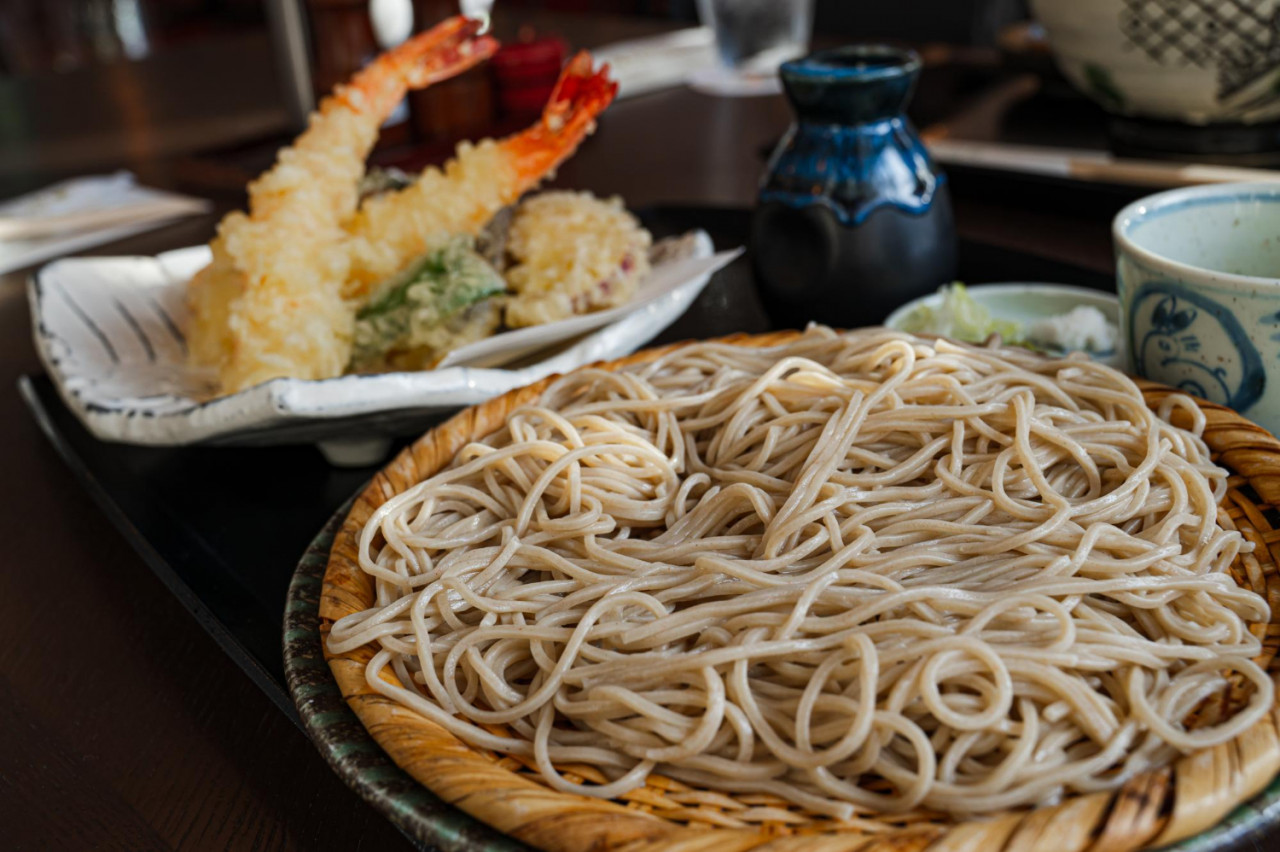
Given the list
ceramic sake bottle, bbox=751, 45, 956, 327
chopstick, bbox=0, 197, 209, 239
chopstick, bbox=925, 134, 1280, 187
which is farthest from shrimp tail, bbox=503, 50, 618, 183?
chopstick, bbox=0, 197, 209, 239

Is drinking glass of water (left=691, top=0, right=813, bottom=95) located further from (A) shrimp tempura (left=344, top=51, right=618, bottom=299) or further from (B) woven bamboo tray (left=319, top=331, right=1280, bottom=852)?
(B) woven bamboo tray (left=319, top=331, right=1280, bottom=852)

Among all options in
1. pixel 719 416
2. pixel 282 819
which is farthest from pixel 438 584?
pixel 719 416

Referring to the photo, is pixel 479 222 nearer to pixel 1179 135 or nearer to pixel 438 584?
pixel 438 584

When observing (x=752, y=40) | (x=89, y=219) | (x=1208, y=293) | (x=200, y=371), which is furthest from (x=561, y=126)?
(x=752, y=40)

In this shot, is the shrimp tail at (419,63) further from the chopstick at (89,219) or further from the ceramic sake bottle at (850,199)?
the chopstick at (89,219)

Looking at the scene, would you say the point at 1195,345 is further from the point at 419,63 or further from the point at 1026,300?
the point at 419,63

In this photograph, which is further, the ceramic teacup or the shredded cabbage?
the shredded cabbage

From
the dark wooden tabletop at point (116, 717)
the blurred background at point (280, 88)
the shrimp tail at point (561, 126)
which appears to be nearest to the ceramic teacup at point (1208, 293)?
the shrimp tail at point (561, 126)
